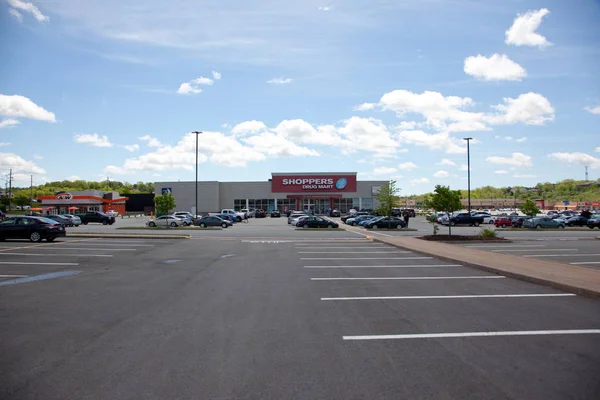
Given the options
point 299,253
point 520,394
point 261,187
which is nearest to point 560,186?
point 261,187

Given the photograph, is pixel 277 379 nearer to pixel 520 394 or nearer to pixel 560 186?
pixel 520 394

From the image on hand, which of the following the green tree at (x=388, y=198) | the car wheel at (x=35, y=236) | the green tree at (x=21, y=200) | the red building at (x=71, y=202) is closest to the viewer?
the car wheel at (x=35, y=236)

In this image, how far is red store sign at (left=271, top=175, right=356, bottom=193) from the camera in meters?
79.3

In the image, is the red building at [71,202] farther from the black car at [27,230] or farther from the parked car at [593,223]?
the parked car at [593,223]

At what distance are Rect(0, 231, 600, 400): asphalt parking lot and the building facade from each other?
6717 cm

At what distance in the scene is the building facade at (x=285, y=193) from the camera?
79625 millimetres

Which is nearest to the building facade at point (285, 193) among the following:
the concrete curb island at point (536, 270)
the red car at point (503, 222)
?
the red car at point (503, 222)

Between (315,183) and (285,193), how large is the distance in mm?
6014

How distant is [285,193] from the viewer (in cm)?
8081

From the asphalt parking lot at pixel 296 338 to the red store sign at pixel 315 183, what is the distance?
66.8 m

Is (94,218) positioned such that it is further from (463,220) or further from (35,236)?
(463,220)

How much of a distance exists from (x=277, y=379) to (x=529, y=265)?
11.8 m

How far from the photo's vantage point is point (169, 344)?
20.3 feet

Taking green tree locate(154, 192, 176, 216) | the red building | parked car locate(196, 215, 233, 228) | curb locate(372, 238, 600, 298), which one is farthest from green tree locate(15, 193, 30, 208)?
curb locate(372, 238, 600, 298)
